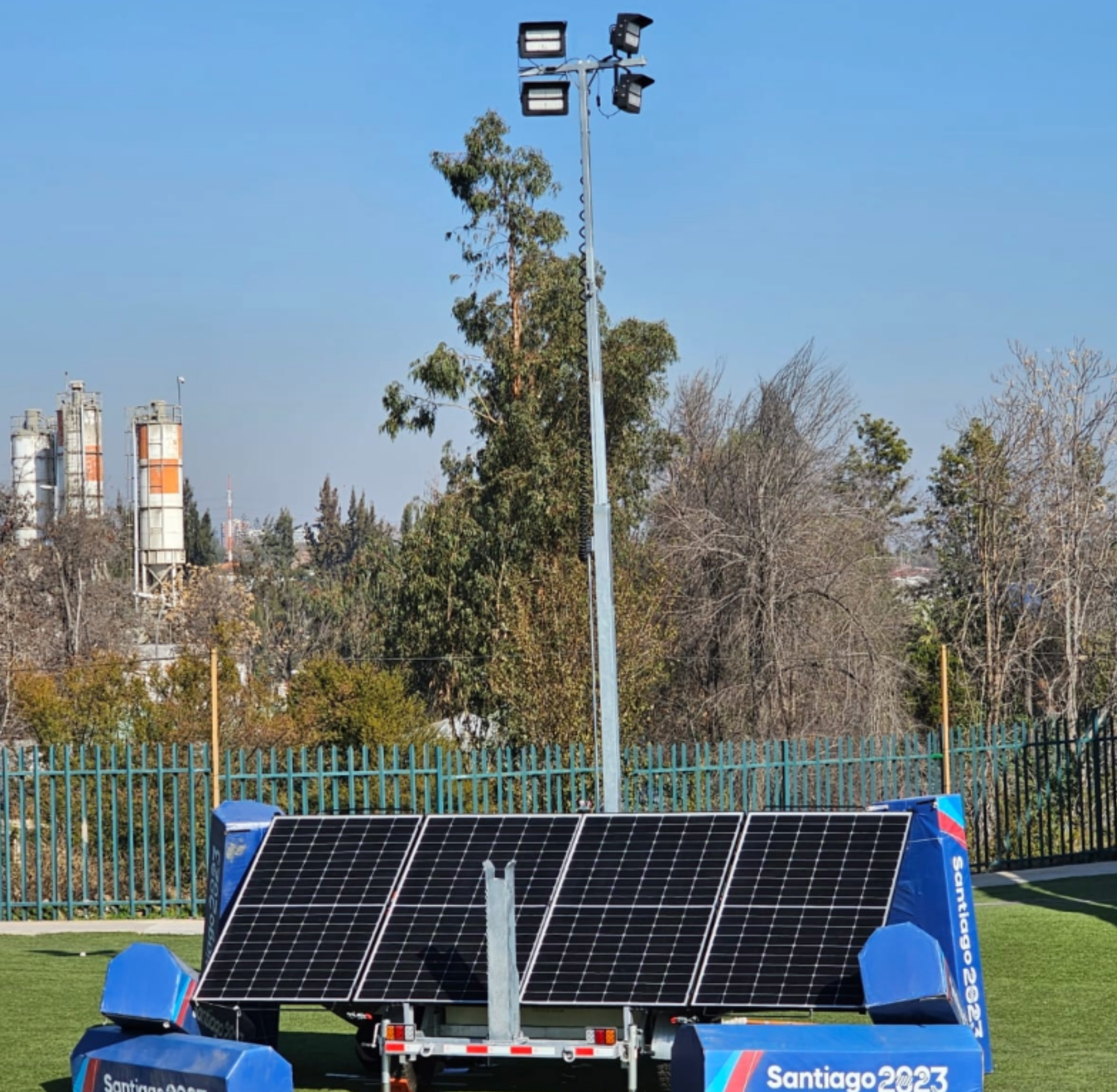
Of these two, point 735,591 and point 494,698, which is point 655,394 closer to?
point 735,591

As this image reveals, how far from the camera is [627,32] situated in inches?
616

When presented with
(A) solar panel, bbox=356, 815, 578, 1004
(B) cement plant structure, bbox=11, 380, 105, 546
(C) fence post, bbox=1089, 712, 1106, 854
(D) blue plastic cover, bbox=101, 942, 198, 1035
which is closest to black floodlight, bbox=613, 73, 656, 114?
(A) solar panel, bbox=356, 815, 578, 1004

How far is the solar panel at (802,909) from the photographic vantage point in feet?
27.9

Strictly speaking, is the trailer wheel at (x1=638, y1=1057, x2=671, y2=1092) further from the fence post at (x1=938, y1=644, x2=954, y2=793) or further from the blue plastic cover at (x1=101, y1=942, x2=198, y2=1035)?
the fence post at (x1=938, y1=644, x2=954, y2=793)

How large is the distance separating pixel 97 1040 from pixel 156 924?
10.0 m

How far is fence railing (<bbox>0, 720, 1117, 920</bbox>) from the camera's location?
1894 cm

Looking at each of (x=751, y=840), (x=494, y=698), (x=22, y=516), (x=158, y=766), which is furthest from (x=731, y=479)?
(x=751, y=840)

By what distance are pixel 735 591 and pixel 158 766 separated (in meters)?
16.2

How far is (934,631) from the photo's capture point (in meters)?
38.8

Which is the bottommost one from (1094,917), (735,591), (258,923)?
(1094,917)

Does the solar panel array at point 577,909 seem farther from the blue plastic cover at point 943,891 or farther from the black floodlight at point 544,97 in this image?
the black floodlight at point 544,97

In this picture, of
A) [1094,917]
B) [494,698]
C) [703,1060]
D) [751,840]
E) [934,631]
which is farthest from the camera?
[934,631]

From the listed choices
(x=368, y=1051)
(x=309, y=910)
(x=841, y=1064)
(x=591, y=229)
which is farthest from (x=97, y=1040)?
(x=591, y=229)

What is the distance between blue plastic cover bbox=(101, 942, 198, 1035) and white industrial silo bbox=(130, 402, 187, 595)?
56.6 metres
